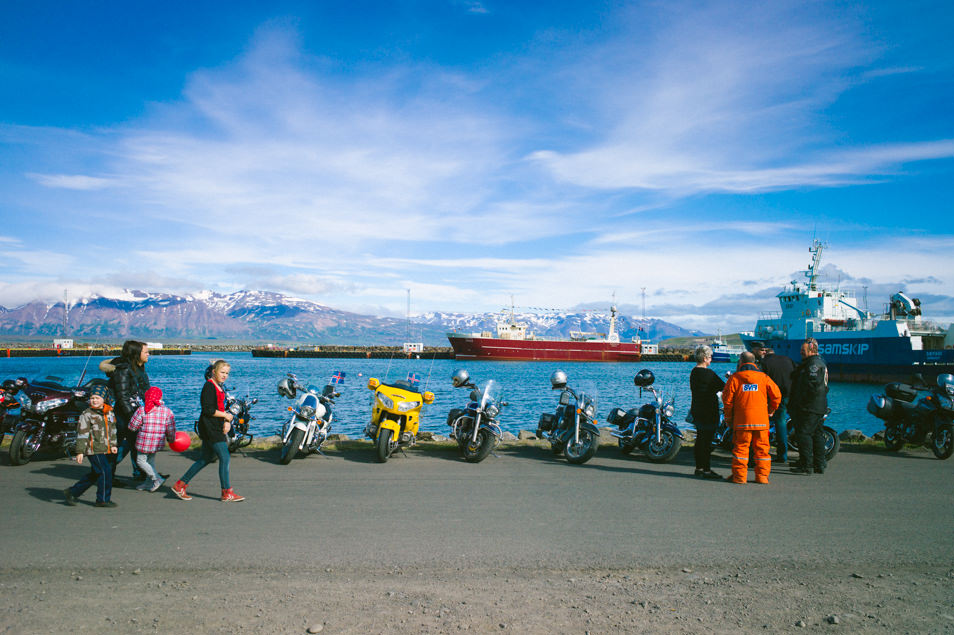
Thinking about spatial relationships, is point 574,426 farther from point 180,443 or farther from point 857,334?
point 857,334

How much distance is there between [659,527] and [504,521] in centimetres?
155

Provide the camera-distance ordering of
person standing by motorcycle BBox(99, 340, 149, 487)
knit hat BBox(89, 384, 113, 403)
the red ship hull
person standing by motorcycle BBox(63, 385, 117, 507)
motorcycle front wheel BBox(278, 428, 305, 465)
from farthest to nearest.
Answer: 1. the red ship hull
2. motorcycle front wheel BBox(278, 428, 305, 465)
3. person standing by motorcycle BBox(99, 340, 149, 487)
4. knit hat BBox(89, 384, 113, 403)
5. person standing by motorcycle BBox(63, 385, 117, 507)

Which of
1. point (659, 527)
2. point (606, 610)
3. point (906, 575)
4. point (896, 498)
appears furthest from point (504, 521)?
point (896, 498)

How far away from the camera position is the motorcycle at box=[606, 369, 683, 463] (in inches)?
383

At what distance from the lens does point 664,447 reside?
32.1 ft

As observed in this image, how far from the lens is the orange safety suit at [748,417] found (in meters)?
8.23

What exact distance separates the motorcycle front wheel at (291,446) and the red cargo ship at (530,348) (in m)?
82.8

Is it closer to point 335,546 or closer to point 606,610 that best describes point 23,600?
point 335,546

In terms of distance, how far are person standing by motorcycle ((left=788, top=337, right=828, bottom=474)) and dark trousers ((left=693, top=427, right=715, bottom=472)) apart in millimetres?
1326

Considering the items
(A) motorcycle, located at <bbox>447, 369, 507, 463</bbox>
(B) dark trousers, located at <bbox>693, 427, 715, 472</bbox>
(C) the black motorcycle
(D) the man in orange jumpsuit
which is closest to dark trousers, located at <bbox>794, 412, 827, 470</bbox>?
(C) the black motorcycle

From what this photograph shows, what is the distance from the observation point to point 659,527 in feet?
19.8

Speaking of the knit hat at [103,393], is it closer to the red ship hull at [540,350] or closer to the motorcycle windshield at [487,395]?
the motorcycle windshield at [487,395]

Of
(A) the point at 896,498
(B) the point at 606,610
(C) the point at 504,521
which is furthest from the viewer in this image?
(A) the point at 896,498

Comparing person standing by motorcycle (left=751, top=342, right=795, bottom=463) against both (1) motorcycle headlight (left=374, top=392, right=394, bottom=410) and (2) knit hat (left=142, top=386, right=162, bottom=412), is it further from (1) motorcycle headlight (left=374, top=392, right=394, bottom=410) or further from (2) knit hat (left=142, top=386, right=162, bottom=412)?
(2) knit hat (left=142, top=386, right=162, bottom=412)
